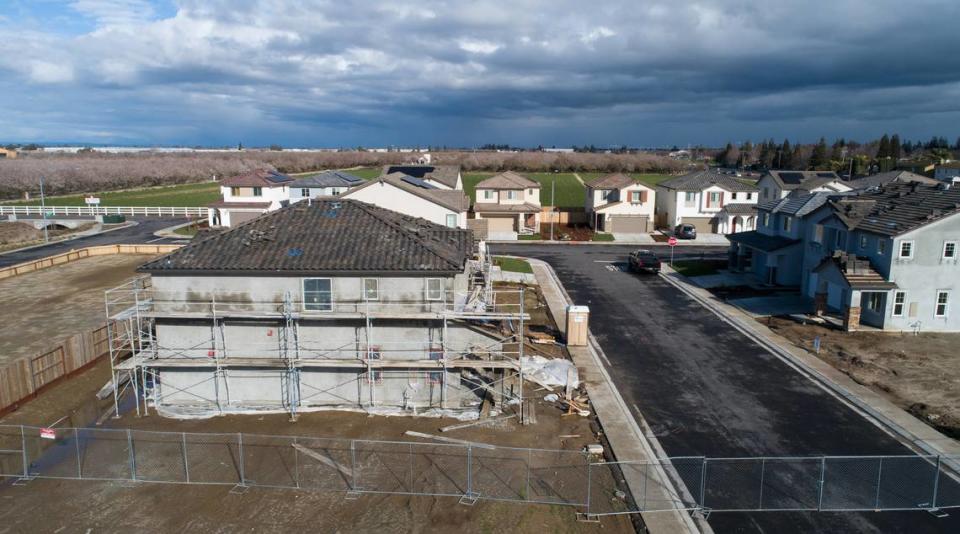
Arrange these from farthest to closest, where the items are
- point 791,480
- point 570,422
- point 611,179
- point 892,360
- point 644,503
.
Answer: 1. point 611,179
2. point 892,360
3. point 570,422
4. point 791,480
5. point 644,503

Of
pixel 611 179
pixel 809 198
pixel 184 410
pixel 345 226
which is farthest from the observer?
pixel 611 179

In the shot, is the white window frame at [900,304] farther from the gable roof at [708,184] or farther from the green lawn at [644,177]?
the green lawn at [644,177]

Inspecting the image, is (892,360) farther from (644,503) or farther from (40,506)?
(40,506)

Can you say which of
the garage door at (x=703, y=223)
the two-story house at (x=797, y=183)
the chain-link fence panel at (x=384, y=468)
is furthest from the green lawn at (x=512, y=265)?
the chain-link fence panel at (x=384, y=468)

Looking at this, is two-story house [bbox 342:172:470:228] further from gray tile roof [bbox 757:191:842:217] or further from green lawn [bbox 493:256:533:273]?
gray tile roof [bbox 757:191:842:217]

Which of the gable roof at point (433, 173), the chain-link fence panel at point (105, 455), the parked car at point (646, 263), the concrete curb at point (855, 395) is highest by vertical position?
the gable roof at point (433, 173)

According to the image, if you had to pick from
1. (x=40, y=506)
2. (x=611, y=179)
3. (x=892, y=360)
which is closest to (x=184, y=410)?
(x=40, y=506)
